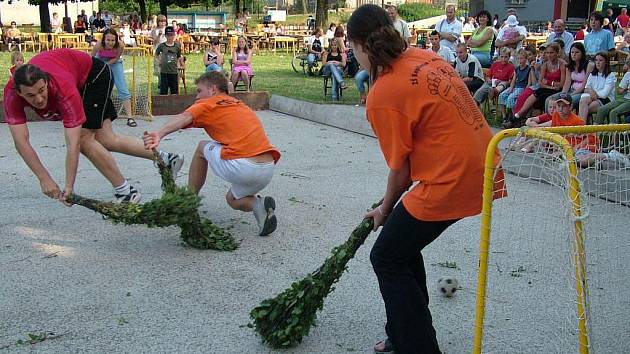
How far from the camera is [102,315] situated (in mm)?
4430

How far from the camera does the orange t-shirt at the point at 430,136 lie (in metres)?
3.08

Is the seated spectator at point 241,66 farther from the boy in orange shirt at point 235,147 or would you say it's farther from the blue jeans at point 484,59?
the boy in orange shirt at point 235,147

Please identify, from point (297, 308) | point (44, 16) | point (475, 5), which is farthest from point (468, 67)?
point (44, 16)

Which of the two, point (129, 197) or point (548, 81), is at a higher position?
point (548, 81)

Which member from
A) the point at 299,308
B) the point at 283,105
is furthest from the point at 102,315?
the point at 283,105

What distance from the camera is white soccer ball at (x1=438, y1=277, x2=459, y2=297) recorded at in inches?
184

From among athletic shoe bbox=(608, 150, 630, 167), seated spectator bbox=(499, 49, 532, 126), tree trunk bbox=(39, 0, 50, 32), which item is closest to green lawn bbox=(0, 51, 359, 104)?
seated spectator bbox=(499, 49, 532, 126)

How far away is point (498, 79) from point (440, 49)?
1.57 meters

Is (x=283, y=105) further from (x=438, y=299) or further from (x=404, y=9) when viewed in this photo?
(x=404, y=9)

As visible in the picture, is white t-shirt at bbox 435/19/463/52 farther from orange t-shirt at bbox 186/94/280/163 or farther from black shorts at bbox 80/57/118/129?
orange t-shirt at bbox 186/94/280/163

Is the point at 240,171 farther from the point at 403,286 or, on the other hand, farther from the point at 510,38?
the point at 510,38

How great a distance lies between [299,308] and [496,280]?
1683 millimetres

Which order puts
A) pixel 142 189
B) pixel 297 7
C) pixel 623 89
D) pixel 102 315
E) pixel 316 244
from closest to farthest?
pixel 102 315 → pixel 316 244 → pixel 142 189 → pixel 623 89 → pixel 297 7

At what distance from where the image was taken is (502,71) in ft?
38.9
